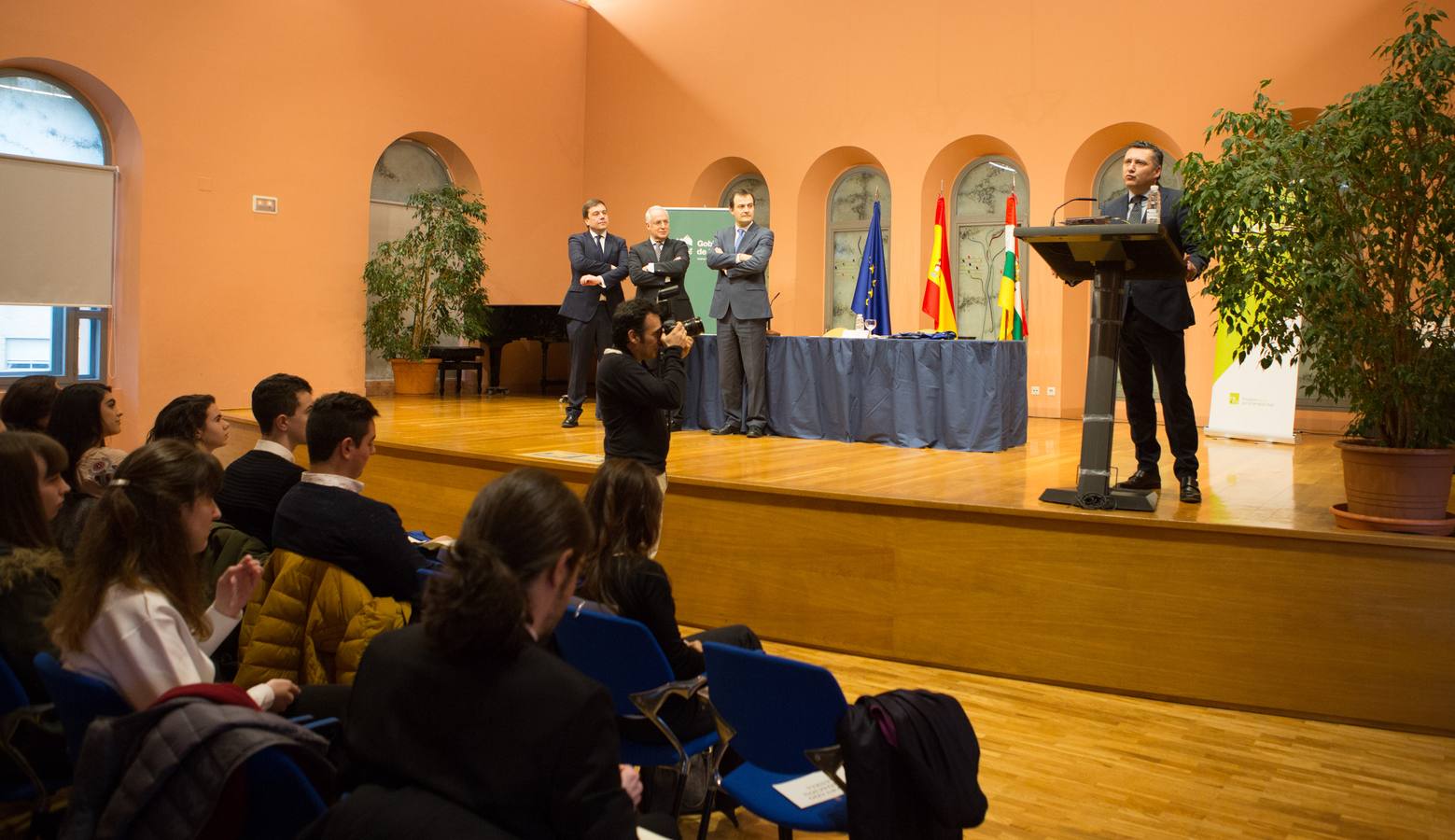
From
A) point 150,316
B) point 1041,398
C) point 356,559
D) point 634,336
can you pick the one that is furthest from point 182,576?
point 1041,398

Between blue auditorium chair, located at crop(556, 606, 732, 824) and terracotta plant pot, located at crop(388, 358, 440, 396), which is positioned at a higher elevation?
terracotta plant pot, located at crop(388, 358, 440, 396)

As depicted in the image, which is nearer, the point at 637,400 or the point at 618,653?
the point at 618,653

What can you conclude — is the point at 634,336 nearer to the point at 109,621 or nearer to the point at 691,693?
the point at 691,693

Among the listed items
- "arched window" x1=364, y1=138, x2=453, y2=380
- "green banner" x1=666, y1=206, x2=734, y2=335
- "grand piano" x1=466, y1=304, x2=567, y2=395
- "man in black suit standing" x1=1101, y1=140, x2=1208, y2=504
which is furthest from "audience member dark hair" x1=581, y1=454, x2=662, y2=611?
"arched window" x1=364, y1=138, x2=453, y2=380

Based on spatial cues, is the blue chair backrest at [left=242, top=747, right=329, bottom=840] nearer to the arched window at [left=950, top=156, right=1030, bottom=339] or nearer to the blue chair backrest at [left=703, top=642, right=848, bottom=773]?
the blue chair backrest at [left=703, top=642, right=848, bottom=773]

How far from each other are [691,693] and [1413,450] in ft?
8.94

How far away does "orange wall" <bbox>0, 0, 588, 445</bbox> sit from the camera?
28.7ft

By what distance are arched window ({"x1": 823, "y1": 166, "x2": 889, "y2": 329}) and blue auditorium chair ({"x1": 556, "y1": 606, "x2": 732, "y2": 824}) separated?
27.0 ft

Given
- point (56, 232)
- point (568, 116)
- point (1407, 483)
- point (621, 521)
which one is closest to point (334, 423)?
point (621, 521)

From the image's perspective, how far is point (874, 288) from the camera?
8188 millimetres

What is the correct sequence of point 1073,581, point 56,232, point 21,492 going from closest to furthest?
point 21,492
point 1073,581
point 56,232

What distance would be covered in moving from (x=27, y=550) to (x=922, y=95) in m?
8.61

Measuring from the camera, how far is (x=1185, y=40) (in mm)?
8633

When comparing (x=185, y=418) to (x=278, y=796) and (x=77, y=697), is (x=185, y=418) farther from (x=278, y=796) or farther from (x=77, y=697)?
(x=278, y=796)
